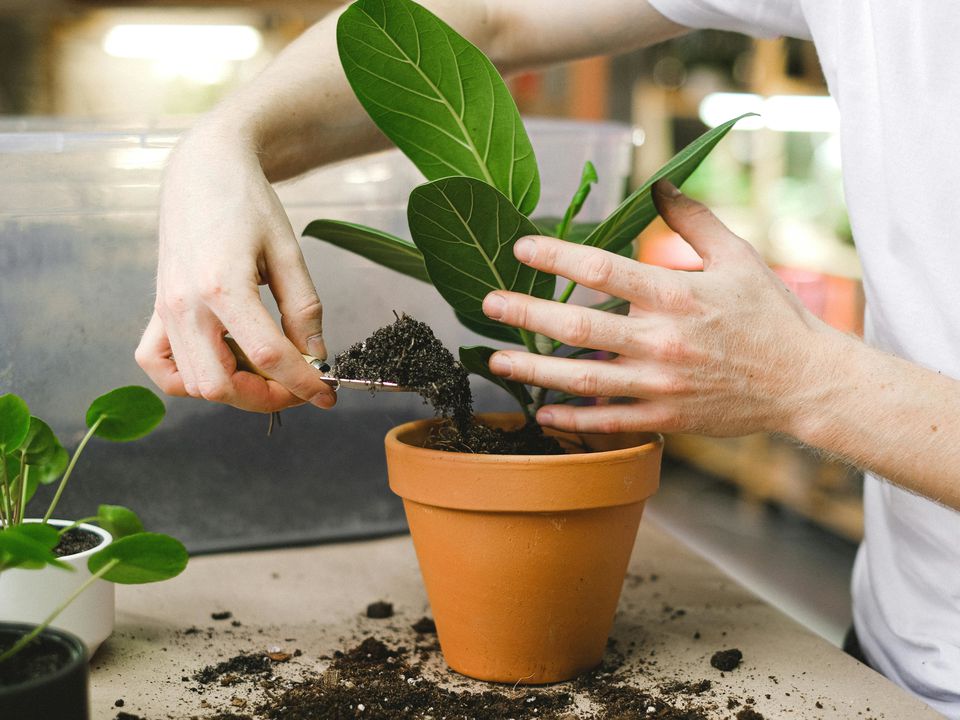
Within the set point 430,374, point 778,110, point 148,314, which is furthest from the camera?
point 778,110

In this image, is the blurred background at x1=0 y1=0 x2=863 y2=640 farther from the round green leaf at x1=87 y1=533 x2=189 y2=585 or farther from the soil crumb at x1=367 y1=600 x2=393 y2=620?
the round green leaf at x1=87 y1=533 x2=189 y2=585

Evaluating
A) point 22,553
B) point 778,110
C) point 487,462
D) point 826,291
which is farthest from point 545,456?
point 778,110

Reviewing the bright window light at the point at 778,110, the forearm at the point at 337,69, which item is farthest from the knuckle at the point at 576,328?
the bright window light at the point at 778,110

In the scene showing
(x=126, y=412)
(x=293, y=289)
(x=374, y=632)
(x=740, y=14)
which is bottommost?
(x=374, y=632)

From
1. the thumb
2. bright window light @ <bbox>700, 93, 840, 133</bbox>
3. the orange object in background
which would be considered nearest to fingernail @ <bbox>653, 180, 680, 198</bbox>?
the thumb

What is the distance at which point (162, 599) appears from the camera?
0.91 metres

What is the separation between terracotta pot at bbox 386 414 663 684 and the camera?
70 cm

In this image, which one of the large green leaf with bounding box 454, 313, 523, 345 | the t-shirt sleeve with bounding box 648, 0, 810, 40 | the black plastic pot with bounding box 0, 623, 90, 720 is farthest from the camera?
the t-shirt sleeve with bounding box 648, 0, 810, 40

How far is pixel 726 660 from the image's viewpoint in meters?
0.78

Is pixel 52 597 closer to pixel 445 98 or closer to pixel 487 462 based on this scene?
pixel 487 462

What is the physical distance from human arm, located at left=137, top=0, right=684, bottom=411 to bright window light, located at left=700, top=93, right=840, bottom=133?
84.0 inches

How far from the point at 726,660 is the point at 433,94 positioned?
0.52 metres

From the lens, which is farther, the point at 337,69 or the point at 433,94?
the point at 337,69

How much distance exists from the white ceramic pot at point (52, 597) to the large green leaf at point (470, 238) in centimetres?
34
